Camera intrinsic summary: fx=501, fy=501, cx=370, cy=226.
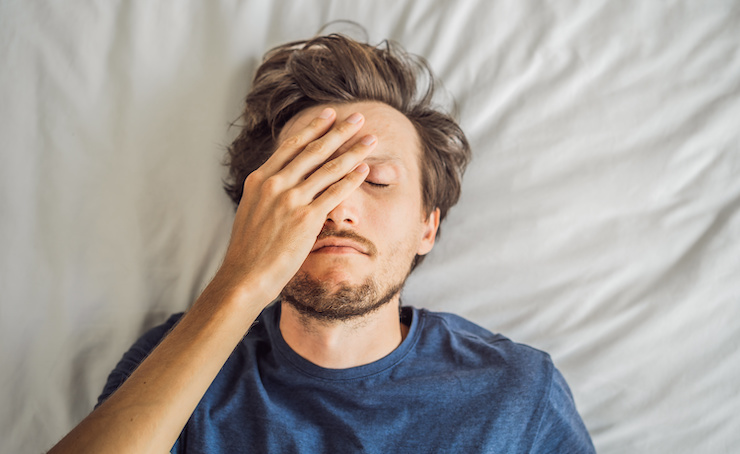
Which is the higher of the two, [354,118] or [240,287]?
[354,118]

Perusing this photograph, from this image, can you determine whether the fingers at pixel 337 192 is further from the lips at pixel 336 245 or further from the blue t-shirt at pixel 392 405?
the blue t-shirt at pixel 392 405

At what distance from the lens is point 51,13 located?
138cm

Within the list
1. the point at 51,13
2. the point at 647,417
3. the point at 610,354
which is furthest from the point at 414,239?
the point at 51,13

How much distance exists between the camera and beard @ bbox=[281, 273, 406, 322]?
1087 millimetres

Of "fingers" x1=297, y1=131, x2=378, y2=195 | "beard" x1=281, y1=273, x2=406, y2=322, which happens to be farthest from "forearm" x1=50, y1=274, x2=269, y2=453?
"fingers" x1=297, y1=131, x2=378, y2=195

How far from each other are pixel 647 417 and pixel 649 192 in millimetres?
580

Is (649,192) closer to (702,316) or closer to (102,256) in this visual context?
(702,316)

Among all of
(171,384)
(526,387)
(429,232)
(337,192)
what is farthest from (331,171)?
(526,387)

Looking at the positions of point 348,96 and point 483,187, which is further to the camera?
point 483,187

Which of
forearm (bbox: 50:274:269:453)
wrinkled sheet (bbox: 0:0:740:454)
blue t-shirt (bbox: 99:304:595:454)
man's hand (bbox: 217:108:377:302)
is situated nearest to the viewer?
forearm (bbox: 50:274:269:453)

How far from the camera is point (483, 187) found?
1425 millimetres

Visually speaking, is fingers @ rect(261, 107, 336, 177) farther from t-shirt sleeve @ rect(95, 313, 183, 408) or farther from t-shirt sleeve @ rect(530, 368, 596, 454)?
t-shirt sleeve @ rect(530, 368, 596, 454)

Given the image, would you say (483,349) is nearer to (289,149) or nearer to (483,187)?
(483,187)

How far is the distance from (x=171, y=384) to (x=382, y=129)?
2.39ft
